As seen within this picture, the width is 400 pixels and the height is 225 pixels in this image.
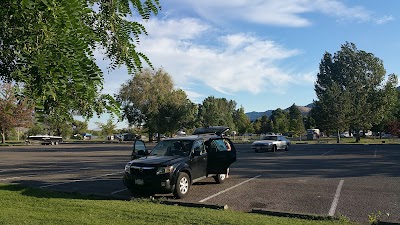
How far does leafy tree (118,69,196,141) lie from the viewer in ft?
200

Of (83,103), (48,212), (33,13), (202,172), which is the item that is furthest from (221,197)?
(33,13)

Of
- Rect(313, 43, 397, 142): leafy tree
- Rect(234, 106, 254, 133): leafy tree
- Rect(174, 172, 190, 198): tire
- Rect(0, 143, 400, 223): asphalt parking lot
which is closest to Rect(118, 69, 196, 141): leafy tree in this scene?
Rect(313, 43, 397, 142): leafy tree

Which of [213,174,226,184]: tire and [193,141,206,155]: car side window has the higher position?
[193,141,206,155]: car side window

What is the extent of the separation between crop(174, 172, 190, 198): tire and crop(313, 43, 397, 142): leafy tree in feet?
163

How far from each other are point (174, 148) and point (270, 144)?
21570 mm

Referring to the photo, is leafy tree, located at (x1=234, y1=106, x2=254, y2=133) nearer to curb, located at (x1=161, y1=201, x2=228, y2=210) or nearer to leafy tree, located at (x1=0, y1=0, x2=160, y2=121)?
curb, located at (x1=161, y1=201, x2=228, y2=210)

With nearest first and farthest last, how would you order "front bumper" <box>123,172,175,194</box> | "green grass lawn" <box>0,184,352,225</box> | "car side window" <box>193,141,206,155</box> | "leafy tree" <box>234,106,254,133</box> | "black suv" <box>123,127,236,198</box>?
"green grass lawn" <box>0,184,352,225</box> < "front bumper" <box>123,172,175,194</box> < "black suv" <box>123,127,236,198</box> < "car side window" <box>193,141,206,155</box> < "leafy tree" <box>234,106,254,133</box>

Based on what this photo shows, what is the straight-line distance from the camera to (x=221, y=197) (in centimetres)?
1074

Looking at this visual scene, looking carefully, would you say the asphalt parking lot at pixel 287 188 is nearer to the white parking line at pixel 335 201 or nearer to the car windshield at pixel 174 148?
the white parking line at pixel 335 201

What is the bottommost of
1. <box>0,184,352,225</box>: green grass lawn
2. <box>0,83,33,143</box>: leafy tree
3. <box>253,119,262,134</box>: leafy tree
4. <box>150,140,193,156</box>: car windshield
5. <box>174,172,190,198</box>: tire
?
<box>0,184,352,225</box>: green grass lawn

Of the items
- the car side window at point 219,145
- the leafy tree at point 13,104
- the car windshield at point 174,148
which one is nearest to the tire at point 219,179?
the car side window at point 219,145

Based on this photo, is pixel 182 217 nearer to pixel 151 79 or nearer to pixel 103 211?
pixel 103 211

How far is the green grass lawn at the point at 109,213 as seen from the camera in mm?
7223

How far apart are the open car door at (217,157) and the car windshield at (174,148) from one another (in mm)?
932
